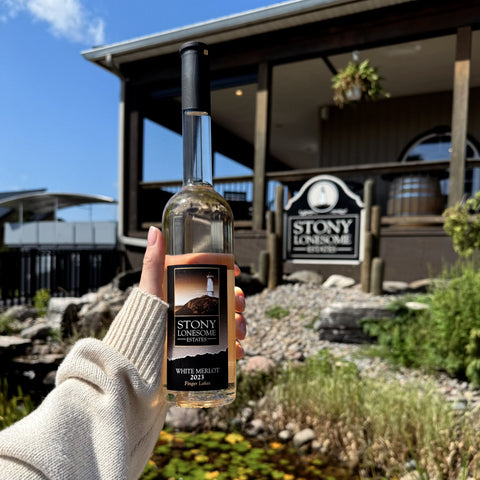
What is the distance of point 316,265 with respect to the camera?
755cm

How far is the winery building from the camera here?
6953 millimetres

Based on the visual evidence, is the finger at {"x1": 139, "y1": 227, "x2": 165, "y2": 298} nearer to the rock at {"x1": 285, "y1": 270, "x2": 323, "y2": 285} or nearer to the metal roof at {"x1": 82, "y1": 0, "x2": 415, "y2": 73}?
the rock at {"x1": 285, "y1": 270, "x2": 323, "y2": 285}

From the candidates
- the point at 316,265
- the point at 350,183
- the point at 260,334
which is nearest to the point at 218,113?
the point at 350,183

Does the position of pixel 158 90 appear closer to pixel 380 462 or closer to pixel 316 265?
pixel 316 265

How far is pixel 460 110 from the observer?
6.72 m

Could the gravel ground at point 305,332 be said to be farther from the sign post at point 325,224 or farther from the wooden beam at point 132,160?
the wooden beam at point 132,160

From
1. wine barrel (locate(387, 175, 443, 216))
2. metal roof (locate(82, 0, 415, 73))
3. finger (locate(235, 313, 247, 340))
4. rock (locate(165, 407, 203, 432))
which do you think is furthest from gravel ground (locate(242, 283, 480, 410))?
metal roof (locate(82, 0, 415, 73))

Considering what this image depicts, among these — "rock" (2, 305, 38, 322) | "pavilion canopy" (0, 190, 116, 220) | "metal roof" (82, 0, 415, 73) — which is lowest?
"rock" (2, 305, 38, 322)

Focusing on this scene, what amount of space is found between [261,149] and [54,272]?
4724 millimetres

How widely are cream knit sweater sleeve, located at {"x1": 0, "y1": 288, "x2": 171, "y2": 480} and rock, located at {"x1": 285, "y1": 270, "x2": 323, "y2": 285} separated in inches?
244

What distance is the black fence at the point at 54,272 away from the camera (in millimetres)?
8492

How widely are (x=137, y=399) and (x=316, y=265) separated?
6.67 m

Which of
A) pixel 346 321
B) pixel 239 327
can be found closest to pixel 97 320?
pixel 346 321

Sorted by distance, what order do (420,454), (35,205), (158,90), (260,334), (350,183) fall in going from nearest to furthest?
Result: 1. (420,454)
2. (260,334)
3. (350,183)
4. (158,90)
5. (35,205)
